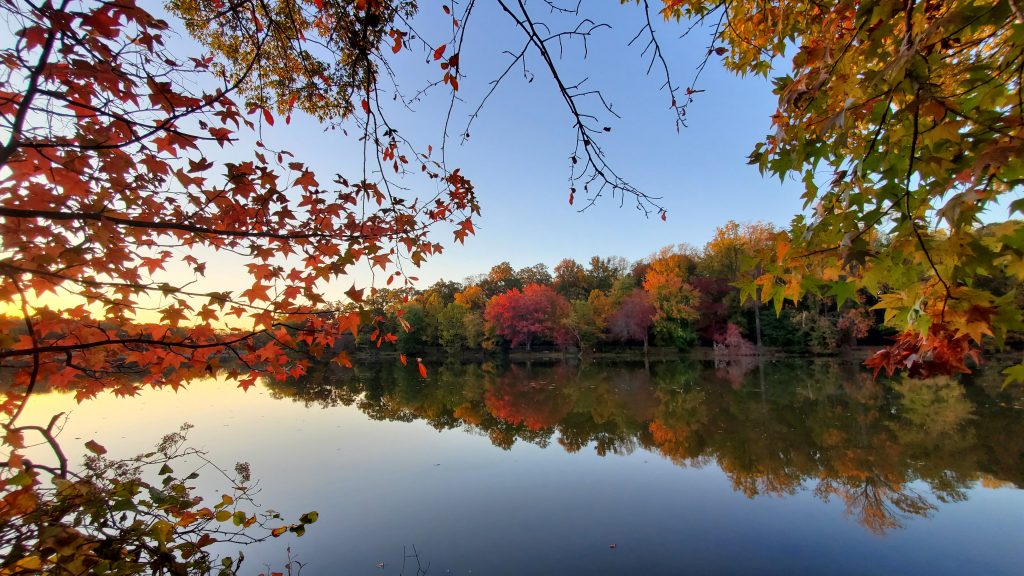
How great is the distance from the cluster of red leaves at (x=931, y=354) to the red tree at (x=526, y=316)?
29.8 metres

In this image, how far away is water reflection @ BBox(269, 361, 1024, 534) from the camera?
567 cm

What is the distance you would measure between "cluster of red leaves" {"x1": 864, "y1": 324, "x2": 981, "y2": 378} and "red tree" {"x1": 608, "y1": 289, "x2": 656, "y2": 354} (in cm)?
2707

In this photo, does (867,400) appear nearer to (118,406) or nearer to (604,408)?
(604,408)

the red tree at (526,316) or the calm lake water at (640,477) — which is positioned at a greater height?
the red tree at (526,316)

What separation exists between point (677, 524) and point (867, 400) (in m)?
9.11

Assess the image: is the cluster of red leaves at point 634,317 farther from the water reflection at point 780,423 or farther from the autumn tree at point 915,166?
the autumn tree at point 915,166

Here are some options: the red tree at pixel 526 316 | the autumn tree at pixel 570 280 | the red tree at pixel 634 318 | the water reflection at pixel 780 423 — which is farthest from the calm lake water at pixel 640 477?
the autumn tree at pixel 570 280

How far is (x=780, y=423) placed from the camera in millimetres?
8664

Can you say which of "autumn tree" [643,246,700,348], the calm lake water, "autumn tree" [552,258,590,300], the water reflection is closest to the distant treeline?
"autumn tree" [643,246,700,348]

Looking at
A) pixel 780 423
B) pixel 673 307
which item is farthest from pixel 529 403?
pixel 673 307

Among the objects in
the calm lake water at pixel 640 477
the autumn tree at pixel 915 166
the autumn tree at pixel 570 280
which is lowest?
the calm lake water at pixel 640 477

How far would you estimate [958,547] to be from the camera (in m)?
4.15

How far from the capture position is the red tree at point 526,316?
31719 mm

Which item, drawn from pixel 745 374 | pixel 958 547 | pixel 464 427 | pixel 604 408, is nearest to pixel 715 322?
pixel 745 374
